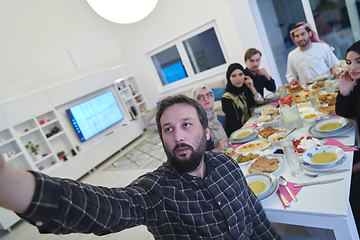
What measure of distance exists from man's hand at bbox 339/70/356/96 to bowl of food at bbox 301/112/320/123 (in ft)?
0.83

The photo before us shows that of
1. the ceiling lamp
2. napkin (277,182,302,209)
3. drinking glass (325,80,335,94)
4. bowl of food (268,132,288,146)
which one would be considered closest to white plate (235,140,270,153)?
bowl of food (268,132,288,146)

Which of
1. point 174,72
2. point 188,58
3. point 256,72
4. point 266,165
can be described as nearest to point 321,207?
point 266,165

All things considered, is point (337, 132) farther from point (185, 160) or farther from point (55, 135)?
point (55, 135)

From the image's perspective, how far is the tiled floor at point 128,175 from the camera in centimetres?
188

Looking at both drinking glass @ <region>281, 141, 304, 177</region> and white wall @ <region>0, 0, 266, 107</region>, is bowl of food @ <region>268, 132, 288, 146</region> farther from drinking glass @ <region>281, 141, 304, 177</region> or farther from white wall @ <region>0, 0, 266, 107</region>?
white wall @ <region>0, 0, 266, 107</region>

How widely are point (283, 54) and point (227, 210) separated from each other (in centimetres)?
501

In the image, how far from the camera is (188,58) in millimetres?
6281

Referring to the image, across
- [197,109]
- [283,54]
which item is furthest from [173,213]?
[283,54]

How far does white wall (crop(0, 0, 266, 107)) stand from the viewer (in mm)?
4672

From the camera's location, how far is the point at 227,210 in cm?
101

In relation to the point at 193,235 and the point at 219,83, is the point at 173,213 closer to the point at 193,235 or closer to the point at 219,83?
the point at 193,235

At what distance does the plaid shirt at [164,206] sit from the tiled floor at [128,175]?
79 centimetres

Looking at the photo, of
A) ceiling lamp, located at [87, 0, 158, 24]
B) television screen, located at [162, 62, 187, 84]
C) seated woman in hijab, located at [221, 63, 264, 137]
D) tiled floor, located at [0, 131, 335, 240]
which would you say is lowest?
tiled floor, located at [0, 131, 335, 240]

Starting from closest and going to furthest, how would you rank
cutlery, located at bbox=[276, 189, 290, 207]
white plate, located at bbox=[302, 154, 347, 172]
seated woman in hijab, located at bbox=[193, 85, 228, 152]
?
cutlery, located at bbox=[276, 189, 290, 207] < white plate, located at bbox=[302, 154, 347, 172] < seated woman in hijab, located at bbox=[193, 85, 228, 152]
